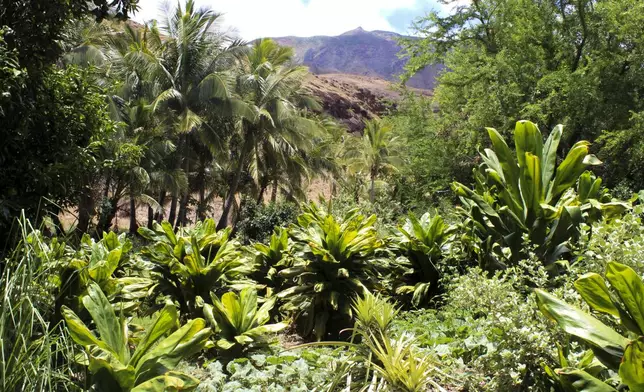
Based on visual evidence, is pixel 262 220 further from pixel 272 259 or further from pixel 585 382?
pixel 585 382

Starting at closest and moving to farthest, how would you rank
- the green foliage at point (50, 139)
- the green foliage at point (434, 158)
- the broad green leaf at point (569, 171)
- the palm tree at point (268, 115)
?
the green foliage at point (50, 139), the broad green leaf at point (569, 171), the green foliage at point (434, 158), the palm tree at point (268, 115)

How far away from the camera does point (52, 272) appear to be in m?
3.29

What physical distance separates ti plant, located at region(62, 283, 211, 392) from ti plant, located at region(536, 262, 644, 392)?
2002mm

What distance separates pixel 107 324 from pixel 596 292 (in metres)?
2.80

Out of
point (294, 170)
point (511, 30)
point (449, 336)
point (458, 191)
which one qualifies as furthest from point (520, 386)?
point (294, 170)

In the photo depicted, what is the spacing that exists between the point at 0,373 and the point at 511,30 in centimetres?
1700

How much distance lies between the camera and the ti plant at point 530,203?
4.77 m

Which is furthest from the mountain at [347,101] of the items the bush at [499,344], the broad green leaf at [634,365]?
the broad green leaf at [634,365]

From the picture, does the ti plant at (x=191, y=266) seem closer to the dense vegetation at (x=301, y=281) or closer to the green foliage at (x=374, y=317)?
the dense vegetation at (x=301, y=281)

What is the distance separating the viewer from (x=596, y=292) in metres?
2.43

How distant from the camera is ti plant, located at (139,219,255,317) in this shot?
4.56 m

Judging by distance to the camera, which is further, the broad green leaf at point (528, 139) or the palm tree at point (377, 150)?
the palm tree at point (377, 150)

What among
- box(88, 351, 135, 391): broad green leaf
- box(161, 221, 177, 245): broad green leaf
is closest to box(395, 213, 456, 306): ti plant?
box(161, 221, 177, 245): broad green leaf

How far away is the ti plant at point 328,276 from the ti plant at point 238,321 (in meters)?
0.90
